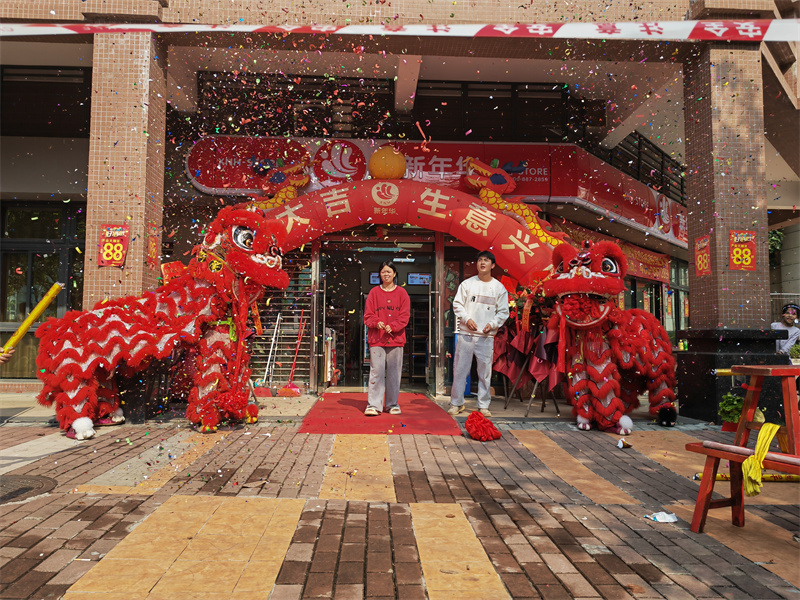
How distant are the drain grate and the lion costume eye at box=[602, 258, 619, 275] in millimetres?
4918

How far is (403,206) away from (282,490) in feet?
15.5

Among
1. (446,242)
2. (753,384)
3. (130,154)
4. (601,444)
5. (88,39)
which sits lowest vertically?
(601,444)

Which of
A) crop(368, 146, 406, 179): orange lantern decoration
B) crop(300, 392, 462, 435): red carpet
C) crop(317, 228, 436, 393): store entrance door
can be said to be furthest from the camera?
crop(317, 228, 436, 393): store entrance door

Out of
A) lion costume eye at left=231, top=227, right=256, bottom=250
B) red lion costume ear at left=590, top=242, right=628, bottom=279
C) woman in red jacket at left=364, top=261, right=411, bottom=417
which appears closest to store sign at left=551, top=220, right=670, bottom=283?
red lion costume ear at left=590, top=242, right=628, bottom=279

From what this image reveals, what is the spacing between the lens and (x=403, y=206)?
7.11 meters

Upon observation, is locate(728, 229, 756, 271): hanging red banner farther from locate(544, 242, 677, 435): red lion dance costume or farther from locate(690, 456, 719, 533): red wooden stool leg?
locate(690, 456, 719, 533): red wooden stool leg

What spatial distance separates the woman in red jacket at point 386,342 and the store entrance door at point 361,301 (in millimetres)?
2037

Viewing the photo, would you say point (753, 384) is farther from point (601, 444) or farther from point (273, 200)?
point (273, 200)

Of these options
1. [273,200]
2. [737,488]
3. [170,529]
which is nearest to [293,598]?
[170,529]

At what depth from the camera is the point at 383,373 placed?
581 cm

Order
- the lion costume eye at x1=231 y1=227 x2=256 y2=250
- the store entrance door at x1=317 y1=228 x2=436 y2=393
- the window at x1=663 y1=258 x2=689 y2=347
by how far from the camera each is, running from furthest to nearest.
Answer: the window at x1=663 y1=258 x2=689 y2=347, the store entrance door at x1=317 y1=228 x2=436 y2=393, the lion costume eye at x1=231 y1=227 x2=256 y2=250

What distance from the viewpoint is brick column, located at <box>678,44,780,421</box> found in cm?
584

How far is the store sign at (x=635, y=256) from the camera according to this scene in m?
9.52

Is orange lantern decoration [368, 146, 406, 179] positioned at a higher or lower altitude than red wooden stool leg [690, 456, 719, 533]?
higher
